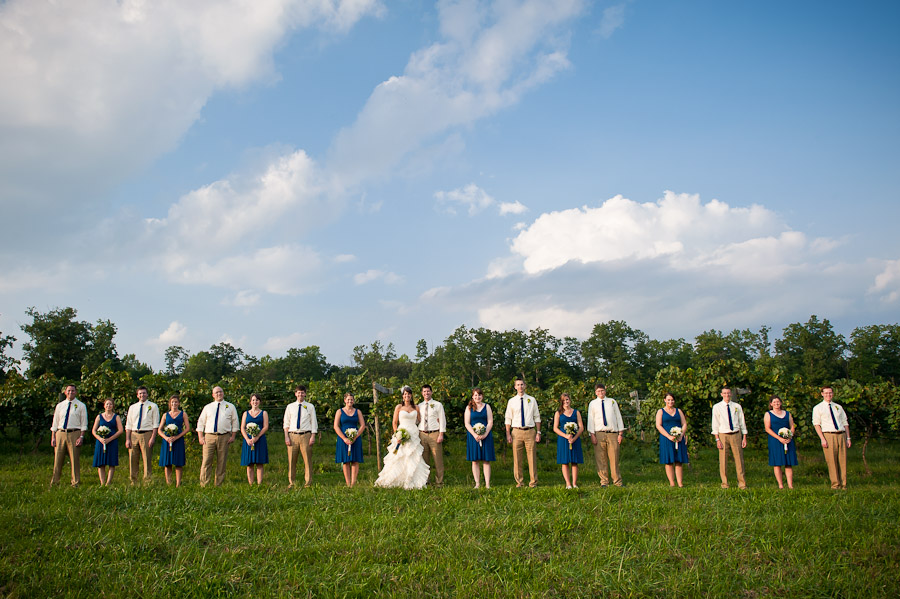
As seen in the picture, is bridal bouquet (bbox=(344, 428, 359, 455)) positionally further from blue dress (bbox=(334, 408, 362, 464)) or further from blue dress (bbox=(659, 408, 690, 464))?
blue dress (bbox=(659, 408, 690, 464))

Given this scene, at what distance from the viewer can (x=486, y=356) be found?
194ft

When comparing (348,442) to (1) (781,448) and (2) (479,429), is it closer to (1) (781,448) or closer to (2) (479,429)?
(2) (479,429)

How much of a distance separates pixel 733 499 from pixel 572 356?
187 feet

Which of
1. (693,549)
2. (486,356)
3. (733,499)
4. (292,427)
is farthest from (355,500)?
(486,356)

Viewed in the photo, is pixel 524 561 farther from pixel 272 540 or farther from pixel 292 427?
pixel 292 427

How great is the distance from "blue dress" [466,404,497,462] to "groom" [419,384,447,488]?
1.56ft

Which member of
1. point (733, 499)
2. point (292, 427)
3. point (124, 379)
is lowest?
point (733, 499)

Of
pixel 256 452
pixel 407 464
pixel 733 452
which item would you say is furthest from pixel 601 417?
pixel 256 452

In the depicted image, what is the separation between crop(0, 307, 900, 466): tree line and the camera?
12089 millimetres

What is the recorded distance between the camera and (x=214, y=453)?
8.72 metres

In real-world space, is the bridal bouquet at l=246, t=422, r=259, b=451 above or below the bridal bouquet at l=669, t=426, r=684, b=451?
above

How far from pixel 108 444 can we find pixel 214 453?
6.20ft

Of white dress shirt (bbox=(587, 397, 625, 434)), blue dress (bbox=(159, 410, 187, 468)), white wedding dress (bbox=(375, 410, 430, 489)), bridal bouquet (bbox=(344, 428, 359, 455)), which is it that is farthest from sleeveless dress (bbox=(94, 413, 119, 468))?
white dress shirt (bbox=(587, 397, 625, 434))

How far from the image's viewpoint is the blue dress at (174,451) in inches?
347
